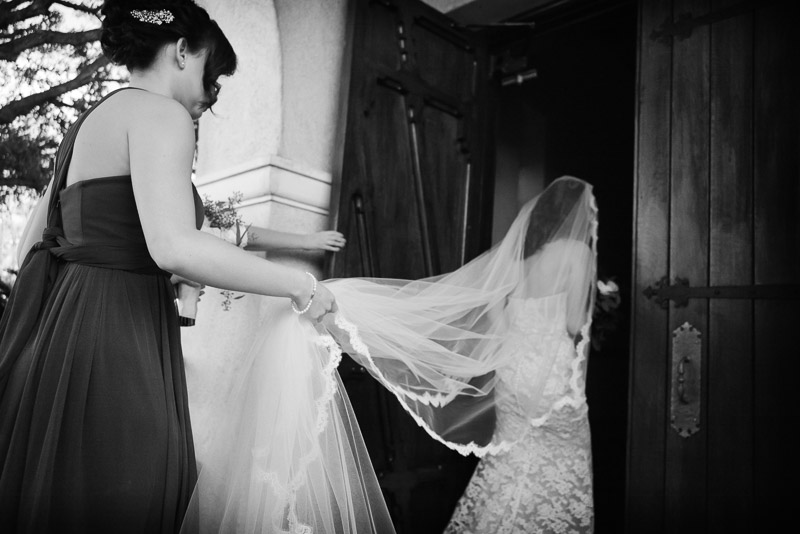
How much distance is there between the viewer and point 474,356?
7.56 ft

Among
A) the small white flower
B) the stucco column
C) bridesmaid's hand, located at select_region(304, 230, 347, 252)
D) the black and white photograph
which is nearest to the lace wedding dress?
the black and white photograph

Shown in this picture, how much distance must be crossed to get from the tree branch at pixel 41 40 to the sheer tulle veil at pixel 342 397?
12.3ft

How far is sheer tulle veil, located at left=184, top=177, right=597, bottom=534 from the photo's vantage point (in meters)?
1.61

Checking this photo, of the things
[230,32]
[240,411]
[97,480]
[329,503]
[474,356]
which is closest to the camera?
[97,480]

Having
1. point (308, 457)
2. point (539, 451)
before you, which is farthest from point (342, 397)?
point (539, 451)

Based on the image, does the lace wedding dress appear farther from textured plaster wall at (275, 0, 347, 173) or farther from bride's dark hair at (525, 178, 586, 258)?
textured plaster wall at (275, 0, 347, 173)

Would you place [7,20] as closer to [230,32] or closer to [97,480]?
[230,32]

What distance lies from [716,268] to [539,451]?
1169 mm

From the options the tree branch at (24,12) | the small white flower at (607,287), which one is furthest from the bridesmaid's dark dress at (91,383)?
the tree branch at (24,12)

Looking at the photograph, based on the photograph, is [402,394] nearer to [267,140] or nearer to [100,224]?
[100,224]

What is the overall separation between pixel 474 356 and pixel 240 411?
95 cm

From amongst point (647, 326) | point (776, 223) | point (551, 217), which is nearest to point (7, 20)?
point (551, 217)

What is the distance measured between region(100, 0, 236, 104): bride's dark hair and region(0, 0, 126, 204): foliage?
3747 mm

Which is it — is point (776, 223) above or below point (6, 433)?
above
